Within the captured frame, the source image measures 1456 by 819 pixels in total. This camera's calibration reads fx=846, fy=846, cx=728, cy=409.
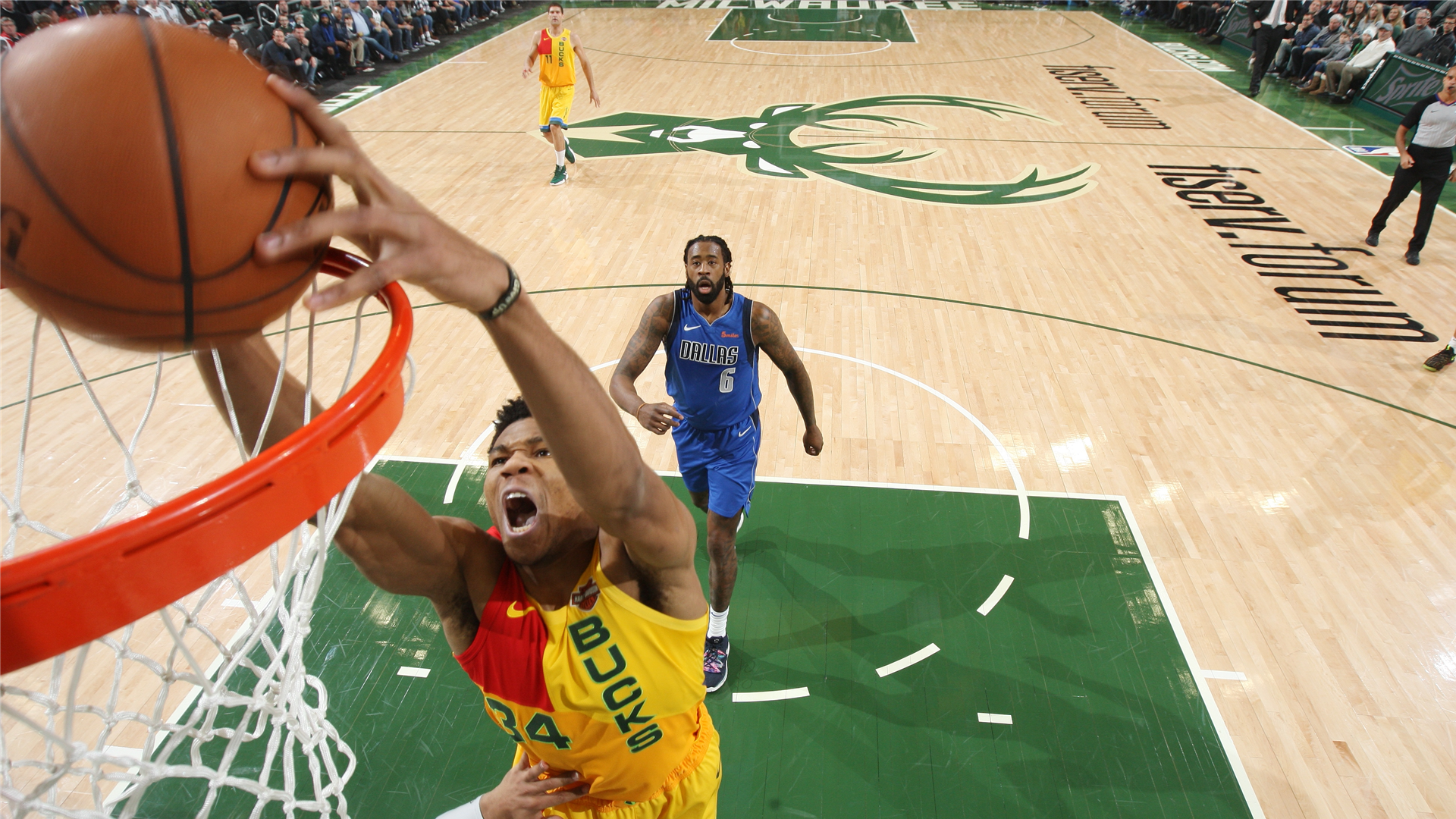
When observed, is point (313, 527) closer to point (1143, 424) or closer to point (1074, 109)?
point (1143, 424)

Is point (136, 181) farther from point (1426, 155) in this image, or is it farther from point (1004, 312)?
point (1426, 155)

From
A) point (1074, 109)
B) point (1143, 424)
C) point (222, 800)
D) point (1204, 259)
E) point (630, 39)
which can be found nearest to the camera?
point (222, 800)

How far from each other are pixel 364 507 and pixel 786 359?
2.58 m

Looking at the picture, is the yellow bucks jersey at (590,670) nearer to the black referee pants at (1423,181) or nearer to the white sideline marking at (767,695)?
the white sideline marking at (767,695)

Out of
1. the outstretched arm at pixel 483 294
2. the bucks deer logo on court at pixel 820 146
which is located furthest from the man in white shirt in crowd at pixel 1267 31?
the outstretched arm at pixel 483 294

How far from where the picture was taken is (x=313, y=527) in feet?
5.24

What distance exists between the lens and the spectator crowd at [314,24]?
11.4 meters

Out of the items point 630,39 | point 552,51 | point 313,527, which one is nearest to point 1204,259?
point 552,51

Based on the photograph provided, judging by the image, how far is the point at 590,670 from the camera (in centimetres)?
188

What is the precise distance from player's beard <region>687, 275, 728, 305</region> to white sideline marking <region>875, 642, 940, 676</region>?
74.7 inches

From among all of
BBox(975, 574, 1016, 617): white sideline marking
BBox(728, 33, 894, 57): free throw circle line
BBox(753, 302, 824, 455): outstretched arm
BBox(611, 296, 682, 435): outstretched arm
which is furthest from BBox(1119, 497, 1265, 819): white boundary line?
BBox(728, 33, 894, 57): free throw circle line

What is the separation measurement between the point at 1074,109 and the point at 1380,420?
838 cm

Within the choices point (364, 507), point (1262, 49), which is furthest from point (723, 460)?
point (1262, 49)

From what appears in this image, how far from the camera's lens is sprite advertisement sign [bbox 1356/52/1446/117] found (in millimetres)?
11445
